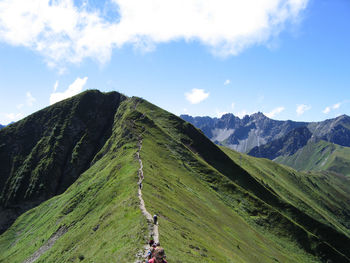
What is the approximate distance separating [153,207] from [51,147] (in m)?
120

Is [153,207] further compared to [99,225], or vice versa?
[99,225]

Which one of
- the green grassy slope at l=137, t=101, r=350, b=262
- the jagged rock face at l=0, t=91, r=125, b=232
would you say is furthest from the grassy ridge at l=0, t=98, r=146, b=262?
the jagged rock face at l=0, t=91, r=125, b=232

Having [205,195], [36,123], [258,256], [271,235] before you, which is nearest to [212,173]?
[205,195]

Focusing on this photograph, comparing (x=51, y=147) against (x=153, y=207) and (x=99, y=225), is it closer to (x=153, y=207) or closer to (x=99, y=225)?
(x=99, y=225)

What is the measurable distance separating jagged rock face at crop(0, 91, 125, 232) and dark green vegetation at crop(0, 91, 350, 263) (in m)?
0.81

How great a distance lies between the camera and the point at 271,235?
92125 millimetres

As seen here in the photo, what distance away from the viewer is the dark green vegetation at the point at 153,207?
126ft

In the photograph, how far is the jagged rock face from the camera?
123m

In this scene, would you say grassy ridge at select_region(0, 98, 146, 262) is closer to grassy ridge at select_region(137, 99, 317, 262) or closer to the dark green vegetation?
the dark green vegetation

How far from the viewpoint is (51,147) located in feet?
Answer: 471

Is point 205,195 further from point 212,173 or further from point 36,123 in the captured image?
point 36,123

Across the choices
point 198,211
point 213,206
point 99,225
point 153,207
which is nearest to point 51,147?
point 213,206

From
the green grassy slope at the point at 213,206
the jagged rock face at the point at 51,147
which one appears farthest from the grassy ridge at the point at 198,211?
the jagged rock face at the point at 51,147

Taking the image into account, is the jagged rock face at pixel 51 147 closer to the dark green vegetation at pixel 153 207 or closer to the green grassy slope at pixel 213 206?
Result: the dark green vegetation at pixel 153 207
